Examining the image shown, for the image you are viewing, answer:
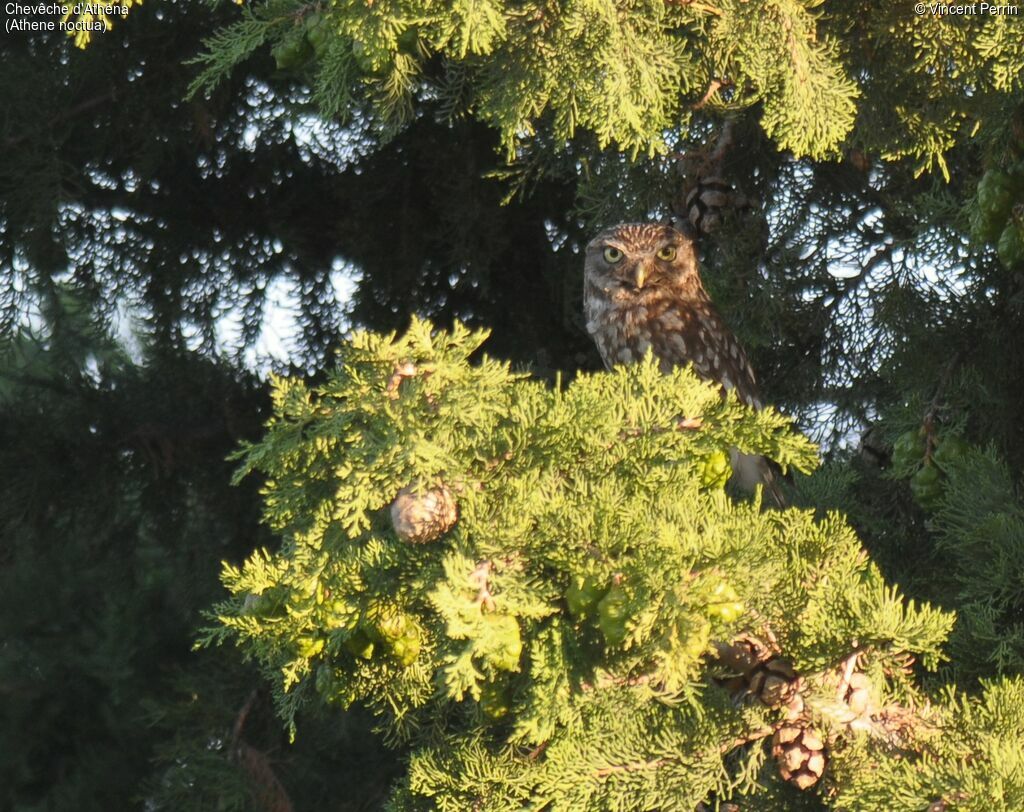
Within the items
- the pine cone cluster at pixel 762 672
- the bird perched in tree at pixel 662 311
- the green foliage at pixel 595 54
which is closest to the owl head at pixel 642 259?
the bird perched in tree at pixel 662 311

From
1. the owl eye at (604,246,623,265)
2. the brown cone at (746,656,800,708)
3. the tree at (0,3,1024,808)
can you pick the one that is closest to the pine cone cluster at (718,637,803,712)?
the brown cone at (746,656,800,708)

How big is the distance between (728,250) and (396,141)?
119 centimetres

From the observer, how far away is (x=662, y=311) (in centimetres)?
360

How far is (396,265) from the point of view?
4078mm

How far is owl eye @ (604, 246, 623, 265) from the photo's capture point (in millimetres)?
3578

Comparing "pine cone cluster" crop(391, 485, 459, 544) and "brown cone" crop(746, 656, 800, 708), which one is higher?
"pine cone cluster" crop(391, 485, 459, 544)

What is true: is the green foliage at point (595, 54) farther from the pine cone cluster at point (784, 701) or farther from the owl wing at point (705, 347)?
the owl wing at point (705, 347)

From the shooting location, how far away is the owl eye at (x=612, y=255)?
3.58 metres

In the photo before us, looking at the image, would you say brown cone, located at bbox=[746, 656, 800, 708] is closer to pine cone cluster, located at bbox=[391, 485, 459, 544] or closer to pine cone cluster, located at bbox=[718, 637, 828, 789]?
pine cone cluster, located at bbox=[718, 637, 828, 789]

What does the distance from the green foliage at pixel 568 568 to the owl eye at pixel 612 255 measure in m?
2.04

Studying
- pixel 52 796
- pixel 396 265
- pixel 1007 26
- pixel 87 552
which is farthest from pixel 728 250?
pixel 52 796

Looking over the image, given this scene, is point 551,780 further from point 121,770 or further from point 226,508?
point 121,770

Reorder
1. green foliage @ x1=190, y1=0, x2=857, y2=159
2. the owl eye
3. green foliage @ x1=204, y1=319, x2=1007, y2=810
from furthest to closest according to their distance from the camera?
the owl eye, green foliage @ x1=190, y1=0, x2=857, y2=159, green foliage @ x1=204, y1=319, x2=1007, y2=810

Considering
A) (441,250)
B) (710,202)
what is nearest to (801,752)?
(710,202)
